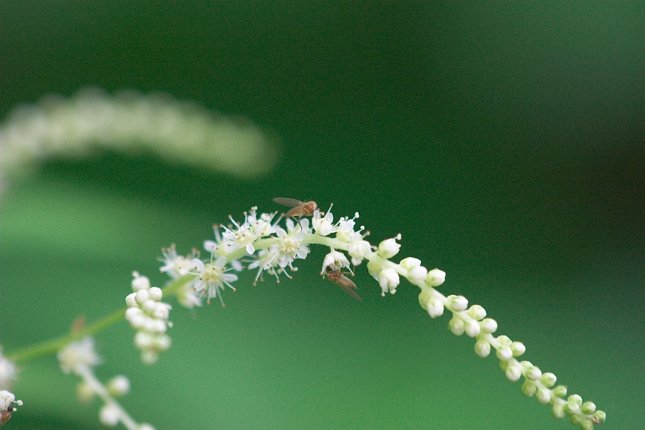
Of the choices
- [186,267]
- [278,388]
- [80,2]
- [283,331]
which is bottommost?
[186,267]

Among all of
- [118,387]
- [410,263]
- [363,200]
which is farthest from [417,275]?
[363,200]

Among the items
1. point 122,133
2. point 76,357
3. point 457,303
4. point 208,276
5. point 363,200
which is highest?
point 363,200

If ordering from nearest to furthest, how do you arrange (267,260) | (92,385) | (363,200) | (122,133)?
(267,260) → (92,385) → (122,133) → (363,200)

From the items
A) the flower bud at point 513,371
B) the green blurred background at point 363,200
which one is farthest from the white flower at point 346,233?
the green blurred background at point 363,200

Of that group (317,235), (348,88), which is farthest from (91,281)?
(348,88)

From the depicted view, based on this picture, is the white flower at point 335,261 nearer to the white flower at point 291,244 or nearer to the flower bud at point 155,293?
the white flower at point 291,244

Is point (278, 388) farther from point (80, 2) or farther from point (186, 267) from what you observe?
point (80, 2)

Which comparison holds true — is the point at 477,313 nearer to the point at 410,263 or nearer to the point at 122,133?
the point at 410,263

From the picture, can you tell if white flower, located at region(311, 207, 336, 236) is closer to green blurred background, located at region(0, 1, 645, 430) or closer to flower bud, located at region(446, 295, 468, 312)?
flower bud, located at region(446, 295, 468, 312)
